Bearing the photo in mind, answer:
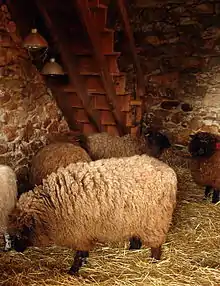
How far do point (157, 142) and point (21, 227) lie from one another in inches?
129

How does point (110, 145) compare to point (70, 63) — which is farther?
point (110, 145)

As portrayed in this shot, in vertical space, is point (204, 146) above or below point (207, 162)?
above

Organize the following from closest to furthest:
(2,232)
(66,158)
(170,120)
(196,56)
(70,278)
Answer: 1. (70,278)
2. (2,232)
3. (66,158)
4. (196,56)
5. (170,120)

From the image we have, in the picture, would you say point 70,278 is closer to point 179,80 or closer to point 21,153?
point 21,153

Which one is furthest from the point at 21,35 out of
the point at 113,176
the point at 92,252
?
the point at 92,252

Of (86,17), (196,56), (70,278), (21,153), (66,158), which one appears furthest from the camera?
(196,56)

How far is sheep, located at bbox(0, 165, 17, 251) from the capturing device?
3.94 meters

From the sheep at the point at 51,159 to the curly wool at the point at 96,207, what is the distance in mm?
975

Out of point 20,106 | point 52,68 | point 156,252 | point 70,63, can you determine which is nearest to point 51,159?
point 20,106

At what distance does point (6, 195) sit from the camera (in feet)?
13.3

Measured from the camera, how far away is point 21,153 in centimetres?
528

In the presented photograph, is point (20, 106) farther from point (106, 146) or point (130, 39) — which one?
point (130, 39)

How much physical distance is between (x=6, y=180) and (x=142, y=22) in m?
3.77

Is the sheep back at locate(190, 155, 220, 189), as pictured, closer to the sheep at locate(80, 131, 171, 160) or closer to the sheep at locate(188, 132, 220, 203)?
the sheep at locate(188, 132, 220, 203)
